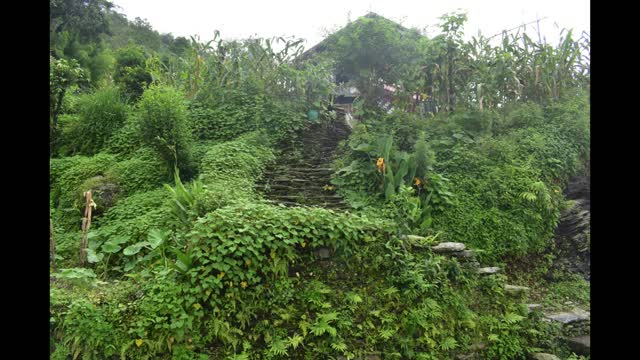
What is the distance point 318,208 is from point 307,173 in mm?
2852

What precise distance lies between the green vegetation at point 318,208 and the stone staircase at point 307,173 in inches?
7.9

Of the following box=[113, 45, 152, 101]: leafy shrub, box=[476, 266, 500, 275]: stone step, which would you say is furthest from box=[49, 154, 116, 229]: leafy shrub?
box=[476, 266, 500, 275]: stone step

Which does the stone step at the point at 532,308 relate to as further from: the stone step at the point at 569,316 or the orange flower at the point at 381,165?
the orange flower at the point at 381,165

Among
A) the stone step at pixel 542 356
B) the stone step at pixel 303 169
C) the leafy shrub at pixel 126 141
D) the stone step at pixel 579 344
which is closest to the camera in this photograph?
the stone step at pixel 542 356

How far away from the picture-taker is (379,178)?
6.70 meters

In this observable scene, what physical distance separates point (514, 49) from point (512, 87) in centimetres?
89

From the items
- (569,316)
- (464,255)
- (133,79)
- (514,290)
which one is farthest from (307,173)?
(133,79)

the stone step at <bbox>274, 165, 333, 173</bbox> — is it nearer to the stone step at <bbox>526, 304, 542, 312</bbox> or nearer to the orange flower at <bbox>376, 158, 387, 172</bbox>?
the orange flower at <bbox>376, 158, 387, 172</bbox>

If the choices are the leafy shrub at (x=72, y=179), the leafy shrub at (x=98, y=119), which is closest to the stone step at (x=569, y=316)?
the leafy shrub at (x=72, y=179)

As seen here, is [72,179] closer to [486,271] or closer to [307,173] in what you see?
[307,173]

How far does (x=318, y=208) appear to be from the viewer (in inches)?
190

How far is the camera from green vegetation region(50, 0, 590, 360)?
3.96 m

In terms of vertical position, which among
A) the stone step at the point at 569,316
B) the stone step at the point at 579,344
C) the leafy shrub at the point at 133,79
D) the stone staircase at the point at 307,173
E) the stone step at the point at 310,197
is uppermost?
the leafy shrub at the point at 133,79

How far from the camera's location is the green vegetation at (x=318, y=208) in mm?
3955
